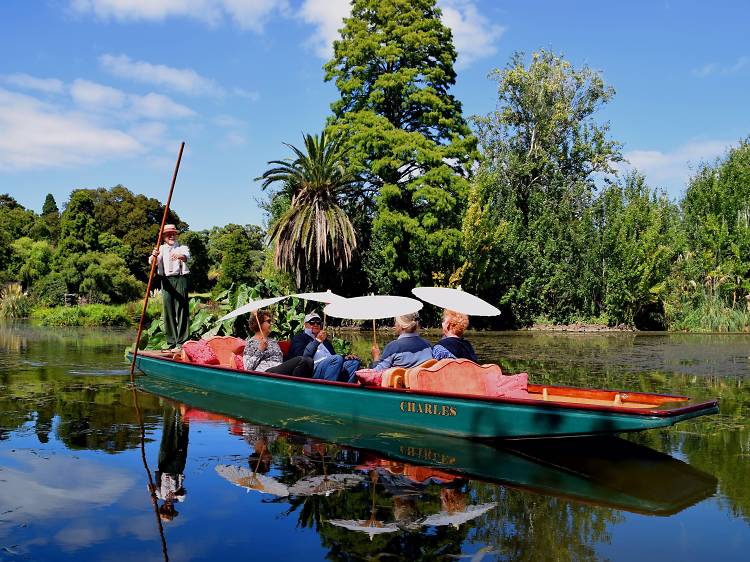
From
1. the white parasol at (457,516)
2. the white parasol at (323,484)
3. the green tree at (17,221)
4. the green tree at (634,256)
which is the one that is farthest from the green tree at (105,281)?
the white parasol at (457,516)

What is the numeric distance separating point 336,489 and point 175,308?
8.18m

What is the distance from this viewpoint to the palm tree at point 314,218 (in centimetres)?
2789

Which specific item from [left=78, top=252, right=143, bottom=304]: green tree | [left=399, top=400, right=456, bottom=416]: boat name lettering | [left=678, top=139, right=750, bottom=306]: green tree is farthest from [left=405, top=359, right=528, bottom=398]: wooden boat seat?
[left=78, top=252, right=143, bottom=304]: green tree

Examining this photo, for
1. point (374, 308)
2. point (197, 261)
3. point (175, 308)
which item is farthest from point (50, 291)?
point (374, 308)

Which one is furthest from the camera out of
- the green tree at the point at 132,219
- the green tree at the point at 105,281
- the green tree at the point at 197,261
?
the green tree at the point at 132,219

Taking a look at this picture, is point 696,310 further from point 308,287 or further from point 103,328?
point 103,328

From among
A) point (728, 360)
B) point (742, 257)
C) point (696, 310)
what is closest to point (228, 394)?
point (728, 360)

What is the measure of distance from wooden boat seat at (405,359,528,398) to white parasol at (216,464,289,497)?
2.22 m

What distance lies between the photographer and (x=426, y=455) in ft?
23.6

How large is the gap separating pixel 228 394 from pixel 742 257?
87.2ft

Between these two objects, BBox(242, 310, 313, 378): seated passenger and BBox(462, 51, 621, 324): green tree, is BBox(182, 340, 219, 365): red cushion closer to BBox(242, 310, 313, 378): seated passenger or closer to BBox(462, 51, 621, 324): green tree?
BBox(242, 310, 313, 378): seated passenger

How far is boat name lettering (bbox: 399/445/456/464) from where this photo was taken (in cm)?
702

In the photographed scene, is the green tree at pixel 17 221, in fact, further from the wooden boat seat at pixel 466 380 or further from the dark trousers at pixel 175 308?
the wooden boat seat at pixel 466 380

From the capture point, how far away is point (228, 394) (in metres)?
10.7
